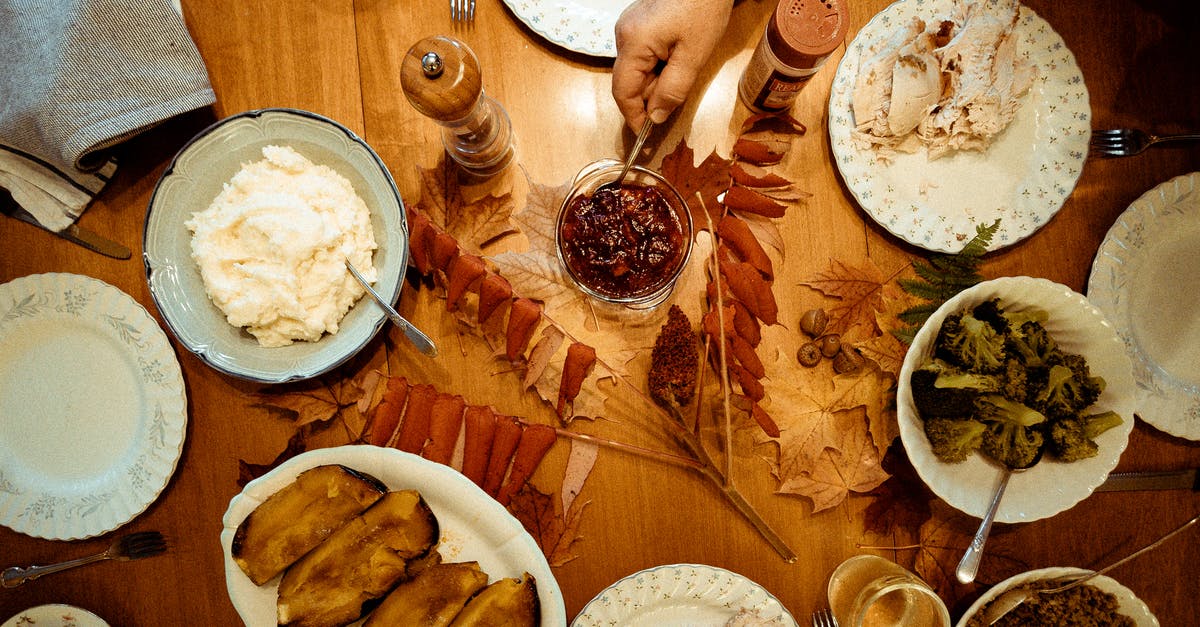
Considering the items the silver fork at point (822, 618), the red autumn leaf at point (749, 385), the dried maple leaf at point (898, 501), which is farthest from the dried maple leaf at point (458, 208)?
the silver fork at point (822, 618)

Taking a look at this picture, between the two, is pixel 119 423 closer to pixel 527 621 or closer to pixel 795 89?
pixel 527 621

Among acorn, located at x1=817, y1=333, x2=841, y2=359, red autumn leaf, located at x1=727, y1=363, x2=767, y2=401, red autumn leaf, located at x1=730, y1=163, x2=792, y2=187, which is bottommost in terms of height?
red autumn leaf, located at x1=727, y1=363, x2=767, y2=401

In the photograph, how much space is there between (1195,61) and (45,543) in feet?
11.8

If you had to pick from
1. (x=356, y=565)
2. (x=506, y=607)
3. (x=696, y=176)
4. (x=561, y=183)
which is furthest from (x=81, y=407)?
(x=696, y=176)

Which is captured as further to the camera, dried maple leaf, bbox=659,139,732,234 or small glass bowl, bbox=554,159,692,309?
A: dried maple leaf, bbox=659,139,732,234

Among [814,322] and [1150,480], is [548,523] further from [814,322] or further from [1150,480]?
[1150,480]

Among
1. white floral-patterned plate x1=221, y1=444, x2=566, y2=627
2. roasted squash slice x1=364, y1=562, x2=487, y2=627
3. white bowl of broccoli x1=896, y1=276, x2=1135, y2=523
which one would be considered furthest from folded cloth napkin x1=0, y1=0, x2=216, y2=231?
white bowl of broccoli x1=896, y1=276, x2=1135, y2=523

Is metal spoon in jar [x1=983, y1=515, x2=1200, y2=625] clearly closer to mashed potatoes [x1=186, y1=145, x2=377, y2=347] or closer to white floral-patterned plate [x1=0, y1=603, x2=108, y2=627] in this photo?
mashed potatoes [x1=186, y1=145, x2=377, y2=347]

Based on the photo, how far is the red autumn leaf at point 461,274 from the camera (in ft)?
5.55

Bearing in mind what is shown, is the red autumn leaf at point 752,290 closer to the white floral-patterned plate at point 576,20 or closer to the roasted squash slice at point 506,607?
the white floral-patterned plate at point 576,20

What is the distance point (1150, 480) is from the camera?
186 centimetres

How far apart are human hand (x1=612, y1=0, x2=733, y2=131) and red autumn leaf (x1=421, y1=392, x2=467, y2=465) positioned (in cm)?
92

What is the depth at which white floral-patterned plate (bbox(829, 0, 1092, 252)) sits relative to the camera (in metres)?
1.79

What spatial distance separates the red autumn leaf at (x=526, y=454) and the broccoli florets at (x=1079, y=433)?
4.22 ft
